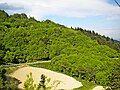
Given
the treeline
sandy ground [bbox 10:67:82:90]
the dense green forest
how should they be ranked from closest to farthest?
sandy ground [bbox 10:67:82:90], the dense green forest, the treeline

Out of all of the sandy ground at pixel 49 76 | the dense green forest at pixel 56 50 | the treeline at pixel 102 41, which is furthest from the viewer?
the treeline at pixel 102 41

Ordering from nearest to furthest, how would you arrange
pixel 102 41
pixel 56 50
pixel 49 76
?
pixel 49 76
pixel 56 50
pixel 102 41

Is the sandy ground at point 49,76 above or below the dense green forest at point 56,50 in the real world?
below

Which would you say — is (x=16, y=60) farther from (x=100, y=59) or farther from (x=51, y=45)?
(x=100, y=59)

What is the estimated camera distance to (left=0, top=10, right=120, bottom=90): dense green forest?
7569 centimetres

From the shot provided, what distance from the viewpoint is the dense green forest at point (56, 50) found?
75688 mm

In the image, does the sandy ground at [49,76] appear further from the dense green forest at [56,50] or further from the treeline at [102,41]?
the treeline at [102,41]

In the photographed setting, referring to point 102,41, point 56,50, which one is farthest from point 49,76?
point 102,41

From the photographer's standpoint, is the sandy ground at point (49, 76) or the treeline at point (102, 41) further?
the treeline at point (102, 41)

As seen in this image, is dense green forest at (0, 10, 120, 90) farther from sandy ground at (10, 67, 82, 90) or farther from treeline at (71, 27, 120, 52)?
treeline at (71, 27, 120, 52)

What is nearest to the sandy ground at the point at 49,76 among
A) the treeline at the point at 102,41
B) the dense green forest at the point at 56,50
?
the dense green forest at the point at 56,50

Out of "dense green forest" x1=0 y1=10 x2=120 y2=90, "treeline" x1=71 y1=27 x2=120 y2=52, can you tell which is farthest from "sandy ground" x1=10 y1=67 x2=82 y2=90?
"treeline" x1=71 y1=27 x2=120 y2=52

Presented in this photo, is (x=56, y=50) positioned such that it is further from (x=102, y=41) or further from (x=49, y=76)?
(x=102, y=41)

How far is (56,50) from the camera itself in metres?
90.9
